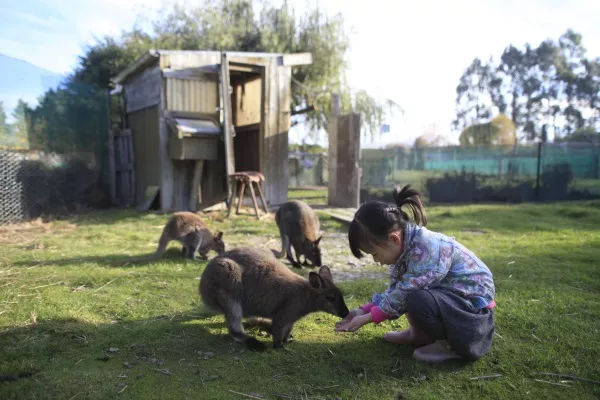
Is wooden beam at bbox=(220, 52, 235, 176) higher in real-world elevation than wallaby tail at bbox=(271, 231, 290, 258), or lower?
higher

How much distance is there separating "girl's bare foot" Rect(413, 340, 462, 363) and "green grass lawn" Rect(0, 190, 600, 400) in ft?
0.21

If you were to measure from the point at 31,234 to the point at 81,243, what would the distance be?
136cm

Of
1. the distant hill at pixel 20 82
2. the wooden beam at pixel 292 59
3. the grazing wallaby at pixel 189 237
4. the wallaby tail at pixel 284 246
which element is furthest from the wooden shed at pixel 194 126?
the wallaby tail at pixel 284 246

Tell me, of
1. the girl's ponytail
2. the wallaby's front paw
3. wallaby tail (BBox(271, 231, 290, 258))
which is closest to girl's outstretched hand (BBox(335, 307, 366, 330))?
the wallaby's front paw

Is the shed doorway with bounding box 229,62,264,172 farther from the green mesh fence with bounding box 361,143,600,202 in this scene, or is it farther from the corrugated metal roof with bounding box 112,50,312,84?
the green mesh fence with bounding box 361,143,600,202

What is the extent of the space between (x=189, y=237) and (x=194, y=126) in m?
4.85

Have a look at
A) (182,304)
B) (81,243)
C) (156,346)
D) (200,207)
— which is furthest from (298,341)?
(200,207)

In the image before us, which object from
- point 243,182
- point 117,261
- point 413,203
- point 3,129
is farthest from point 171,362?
point 3,129

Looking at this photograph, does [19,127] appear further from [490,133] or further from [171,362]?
[490,133]

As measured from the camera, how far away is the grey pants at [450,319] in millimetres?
2764

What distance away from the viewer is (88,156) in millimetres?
11352

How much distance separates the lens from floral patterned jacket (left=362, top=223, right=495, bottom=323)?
2826mm

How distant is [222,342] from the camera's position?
10.8 feet

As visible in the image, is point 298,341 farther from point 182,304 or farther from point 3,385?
point 3,385
